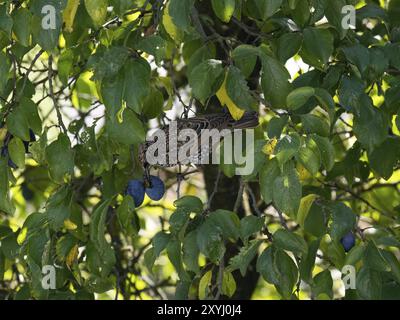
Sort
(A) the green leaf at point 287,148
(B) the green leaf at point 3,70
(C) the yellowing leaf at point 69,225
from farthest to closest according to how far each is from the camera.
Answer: (C) the yellowing leaf at point 69,225 < (B) the green leaf at point 3,70 < (A) the green leaf at point 287,148

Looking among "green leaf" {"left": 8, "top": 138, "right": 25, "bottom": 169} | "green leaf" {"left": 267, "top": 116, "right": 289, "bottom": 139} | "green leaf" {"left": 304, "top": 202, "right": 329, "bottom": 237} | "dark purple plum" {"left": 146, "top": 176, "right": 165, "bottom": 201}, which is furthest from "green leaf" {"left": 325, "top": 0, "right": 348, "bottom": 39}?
"green leaf" {"left": 8, "top": 138, "right": 25, "bottom": 169}

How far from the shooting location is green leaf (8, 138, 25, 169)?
150 cm

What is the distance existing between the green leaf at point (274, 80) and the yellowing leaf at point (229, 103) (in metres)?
0.08

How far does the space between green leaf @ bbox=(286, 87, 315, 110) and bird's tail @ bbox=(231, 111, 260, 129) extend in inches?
8.5

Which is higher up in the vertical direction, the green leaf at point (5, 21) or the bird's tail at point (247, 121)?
the green leaf at point (5, 21)

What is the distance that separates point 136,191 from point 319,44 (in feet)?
1.38

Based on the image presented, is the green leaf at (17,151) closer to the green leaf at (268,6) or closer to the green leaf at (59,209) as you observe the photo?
the green leaf at (59,209)

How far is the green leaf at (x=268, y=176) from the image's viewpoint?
1.24 meters

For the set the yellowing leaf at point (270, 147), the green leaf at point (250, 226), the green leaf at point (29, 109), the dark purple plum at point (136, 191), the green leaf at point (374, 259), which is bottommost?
the green leaf at point (374, 259)

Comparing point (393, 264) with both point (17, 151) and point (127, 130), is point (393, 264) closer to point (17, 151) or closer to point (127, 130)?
point (127, 130)

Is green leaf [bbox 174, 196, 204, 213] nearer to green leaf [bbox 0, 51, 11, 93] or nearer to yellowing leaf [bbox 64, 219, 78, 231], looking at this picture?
green leaf [bbox 0, 51, 11, 93]

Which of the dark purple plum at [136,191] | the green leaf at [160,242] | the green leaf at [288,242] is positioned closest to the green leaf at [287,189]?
the green leaf at [288,242]

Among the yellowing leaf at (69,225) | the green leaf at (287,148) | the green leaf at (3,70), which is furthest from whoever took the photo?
the yellowing leaf at (69,225)
